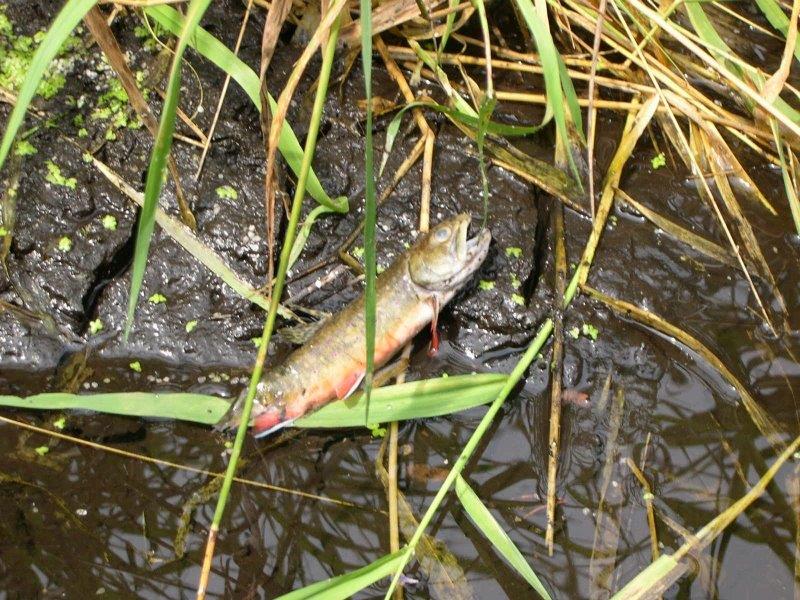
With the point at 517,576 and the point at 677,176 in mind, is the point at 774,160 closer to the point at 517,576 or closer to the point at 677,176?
the point at 677,176

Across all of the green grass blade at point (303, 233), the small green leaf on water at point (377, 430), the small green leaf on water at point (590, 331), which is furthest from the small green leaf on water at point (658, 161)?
the small green leaf on water at point (377, 430)

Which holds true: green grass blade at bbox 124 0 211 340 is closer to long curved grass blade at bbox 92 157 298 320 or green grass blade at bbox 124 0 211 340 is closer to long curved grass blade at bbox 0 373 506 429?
long curved grass blade at bbox 0 373 506 429

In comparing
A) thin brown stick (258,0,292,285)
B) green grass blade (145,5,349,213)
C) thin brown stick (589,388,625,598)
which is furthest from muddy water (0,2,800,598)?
thin brown stick (258,0,292,285)

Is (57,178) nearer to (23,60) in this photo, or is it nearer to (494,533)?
(23,60)

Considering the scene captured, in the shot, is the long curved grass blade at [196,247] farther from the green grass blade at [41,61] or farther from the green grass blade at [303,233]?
the green grass blade at [41,61]

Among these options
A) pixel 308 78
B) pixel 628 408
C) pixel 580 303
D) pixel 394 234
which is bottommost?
pixel 628 408

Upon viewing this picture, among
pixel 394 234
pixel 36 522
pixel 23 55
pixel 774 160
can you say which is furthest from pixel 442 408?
pixel 23 55
